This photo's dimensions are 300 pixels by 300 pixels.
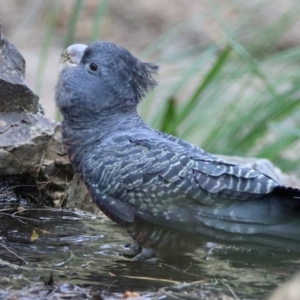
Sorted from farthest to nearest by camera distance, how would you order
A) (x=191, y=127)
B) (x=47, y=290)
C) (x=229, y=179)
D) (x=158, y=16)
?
(x=158, y=16), (x=191, y=127), (x=229, y=179), (x=47, y=290)

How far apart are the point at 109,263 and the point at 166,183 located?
490mm

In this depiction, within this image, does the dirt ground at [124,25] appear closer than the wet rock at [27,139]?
No

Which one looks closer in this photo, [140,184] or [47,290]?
[47,290]

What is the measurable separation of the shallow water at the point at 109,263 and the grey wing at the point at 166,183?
249 millimetres

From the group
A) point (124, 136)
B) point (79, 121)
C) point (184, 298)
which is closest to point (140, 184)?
point (124, 136)

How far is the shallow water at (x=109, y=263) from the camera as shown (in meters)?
3.36

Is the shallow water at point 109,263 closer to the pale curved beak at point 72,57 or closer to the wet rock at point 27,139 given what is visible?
the wet rock at point 27,139

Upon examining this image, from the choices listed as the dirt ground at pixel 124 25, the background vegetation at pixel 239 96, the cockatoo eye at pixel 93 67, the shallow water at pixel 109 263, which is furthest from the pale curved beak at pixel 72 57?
the dirt ground at pixel 124 25

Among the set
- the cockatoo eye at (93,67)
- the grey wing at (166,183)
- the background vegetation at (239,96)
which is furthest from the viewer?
the background vegetation at (239,96)

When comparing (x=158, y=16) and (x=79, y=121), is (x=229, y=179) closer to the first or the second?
(x=79, y=121)

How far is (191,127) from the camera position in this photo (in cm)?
616

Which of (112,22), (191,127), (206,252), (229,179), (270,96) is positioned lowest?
(206,252)

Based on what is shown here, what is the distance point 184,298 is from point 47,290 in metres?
0.55

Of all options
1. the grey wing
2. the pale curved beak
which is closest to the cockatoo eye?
the pale curved beak
